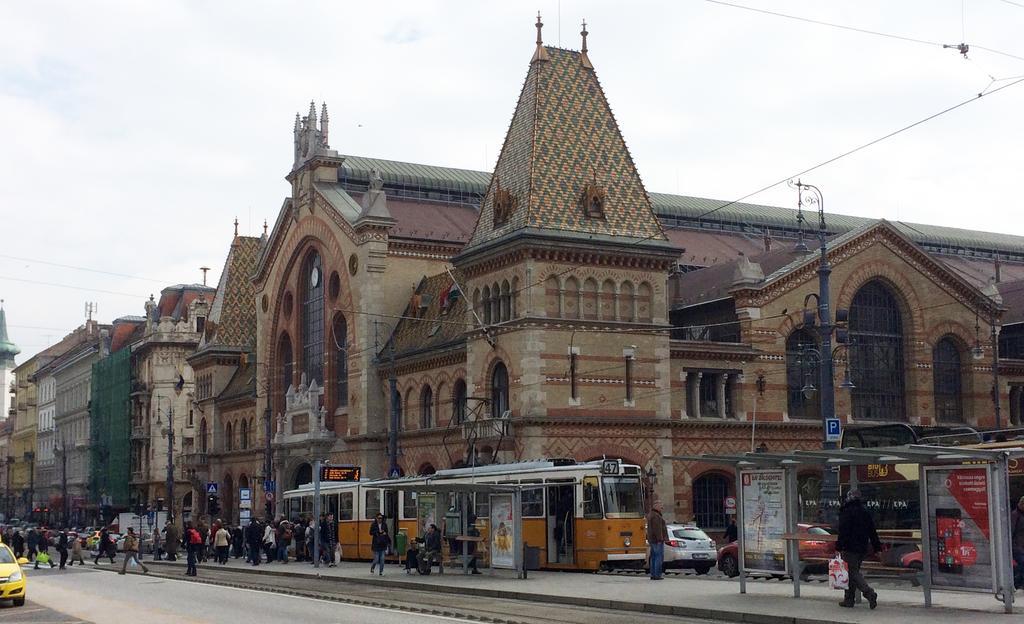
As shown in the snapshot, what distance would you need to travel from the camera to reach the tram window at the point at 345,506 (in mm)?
48625

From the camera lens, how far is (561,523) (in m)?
37.7

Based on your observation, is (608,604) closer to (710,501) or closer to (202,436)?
(710,501)

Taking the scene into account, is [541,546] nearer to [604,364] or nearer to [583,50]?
[604,364]

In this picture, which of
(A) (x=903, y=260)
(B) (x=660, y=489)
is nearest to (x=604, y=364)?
(B) (x=660, y=489)

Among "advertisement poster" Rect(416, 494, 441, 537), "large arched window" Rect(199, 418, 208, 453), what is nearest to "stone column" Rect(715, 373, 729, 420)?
"advertisement poster" Rect(416, 494, 441, 537)

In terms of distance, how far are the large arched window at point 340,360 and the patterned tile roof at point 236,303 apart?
54.3ft

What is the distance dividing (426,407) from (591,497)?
2095 cm

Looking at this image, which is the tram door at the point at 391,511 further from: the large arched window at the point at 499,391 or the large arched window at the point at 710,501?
the large arched window at the point at 710,501

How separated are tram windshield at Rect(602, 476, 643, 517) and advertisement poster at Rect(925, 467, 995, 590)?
15827 millimetres

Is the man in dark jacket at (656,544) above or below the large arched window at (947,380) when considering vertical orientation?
below

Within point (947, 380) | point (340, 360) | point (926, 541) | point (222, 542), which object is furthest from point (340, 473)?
point (926, 541)

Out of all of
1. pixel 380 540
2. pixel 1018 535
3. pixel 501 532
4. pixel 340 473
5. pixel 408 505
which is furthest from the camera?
pixel 340 473

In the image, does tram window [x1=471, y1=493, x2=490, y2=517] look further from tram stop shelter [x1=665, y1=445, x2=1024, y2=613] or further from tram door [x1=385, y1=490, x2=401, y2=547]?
tram stop shelter [x1=665, y1=445, x2=1024, y2=613]

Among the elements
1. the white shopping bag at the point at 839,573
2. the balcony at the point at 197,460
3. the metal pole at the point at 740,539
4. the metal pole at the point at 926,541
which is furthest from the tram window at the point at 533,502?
the balcony at the point at 197,460
